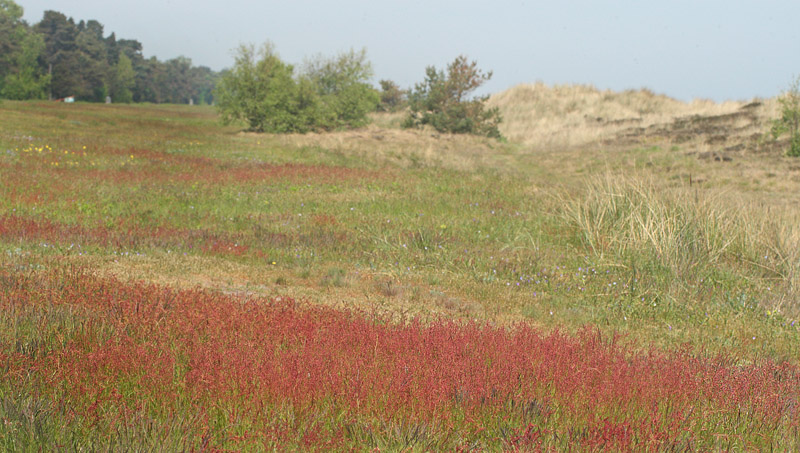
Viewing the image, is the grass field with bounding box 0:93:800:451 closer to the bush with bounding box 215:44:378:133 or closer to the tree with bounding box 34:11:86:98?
the bush with bounding box 215:44:378:133

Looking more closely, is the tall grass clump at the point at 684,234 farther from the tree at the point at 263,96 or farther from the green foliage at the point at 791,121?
the tree at the point at 263,96

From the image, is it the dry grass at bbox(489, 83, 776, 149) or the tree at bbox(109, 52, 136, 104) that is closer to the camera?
the dry grass at bbox(489, 83, 776, 149)

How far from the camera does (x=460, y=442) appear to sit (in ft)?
11.4

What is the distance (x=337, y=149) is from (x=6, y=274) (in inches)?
860

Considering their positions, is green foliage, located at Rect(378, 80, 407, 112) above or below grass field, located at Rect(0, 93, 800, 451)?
above

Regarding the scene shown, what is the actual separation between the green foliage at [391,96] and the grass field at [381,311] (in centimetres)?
4534

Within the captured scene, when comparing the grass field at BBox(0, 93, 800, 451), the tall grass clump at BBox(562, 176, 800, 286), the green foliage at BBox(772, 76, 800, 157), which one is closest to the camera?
the grass field at BBox(0, 93, 800, 451)

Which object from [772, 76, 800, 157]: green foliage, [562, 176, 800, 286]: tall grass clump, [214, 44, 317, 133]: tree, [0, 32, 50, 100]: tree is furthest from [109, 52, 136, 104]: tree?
[562, 176, 800, 286]: tall grass clump

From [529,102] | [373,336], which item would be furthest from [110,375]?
[529,102]

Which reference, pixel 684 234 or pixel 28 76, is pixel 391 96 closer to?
pixel 28 76

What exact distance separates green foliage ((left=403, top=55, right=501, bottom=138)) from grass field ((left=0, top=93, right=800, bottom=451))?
20.9 m

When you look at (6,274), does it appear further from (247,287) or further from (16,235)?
(16,235)

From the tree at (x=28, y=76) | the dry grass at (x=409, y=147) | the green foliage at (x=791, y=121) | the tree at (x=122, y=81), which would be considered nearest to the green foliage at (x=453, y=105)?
the dry grass at (x=409, y=147)

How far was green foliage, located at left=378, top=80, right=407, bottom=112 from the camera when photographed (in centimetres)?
6519
